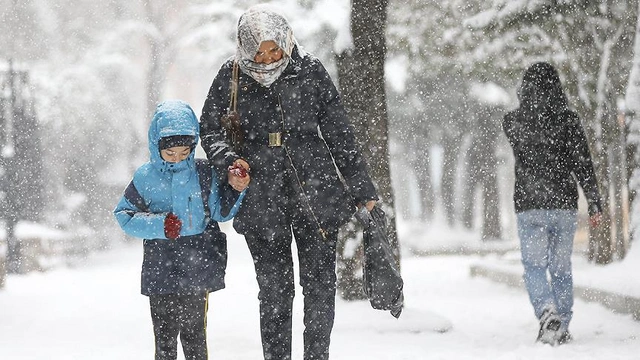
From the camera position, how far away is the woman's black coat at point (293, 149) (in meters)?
4.61

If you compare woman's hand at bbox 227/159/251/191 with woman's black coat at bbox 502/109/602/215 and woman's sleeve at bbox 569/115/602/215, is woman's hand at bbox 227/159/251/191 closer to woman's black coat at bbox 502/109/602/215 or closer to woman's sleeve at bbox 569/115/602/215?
woman's black coat at bbox 502/109/602/215

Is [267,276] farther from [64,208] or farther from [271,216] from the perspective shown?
[64,208]

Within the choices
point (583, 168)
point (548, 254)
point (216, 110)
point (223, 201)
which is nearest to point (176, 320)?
point (223, 201)

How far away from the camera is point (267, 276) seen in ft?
15.2

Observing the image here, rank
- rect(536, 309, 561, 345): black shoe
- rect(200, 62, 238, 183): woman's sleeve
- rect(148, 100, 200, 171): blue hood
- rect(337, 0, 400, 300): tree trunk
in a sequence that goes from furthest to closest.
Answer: rect(337, 0, 400, 300): tree trunk → rect(536, 309, 561, 345): black shoe → rect(200, 62, 238, 183): woman's sleeve → rect(148, 100, 200, 171): blue hood

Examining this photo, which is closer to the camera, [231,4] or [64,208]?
[231,4]

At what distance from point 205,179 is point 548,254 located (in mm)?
3174

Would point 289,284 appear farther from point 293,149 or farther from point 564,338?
point 564,338

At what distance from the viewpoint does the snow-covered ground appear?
21.5 feet

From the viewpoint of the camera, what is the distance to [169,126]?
14.9 feet

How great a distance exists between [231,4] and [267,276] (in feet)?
56.0

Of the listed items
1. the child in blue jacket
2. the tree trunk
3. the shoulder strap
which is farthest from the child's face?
the tree trunk

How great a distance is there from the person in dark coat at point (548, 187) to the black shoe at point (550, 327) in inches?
0.8

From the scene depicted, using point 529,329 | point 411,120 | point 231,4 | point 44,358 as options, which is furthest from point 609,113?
point 411,120
